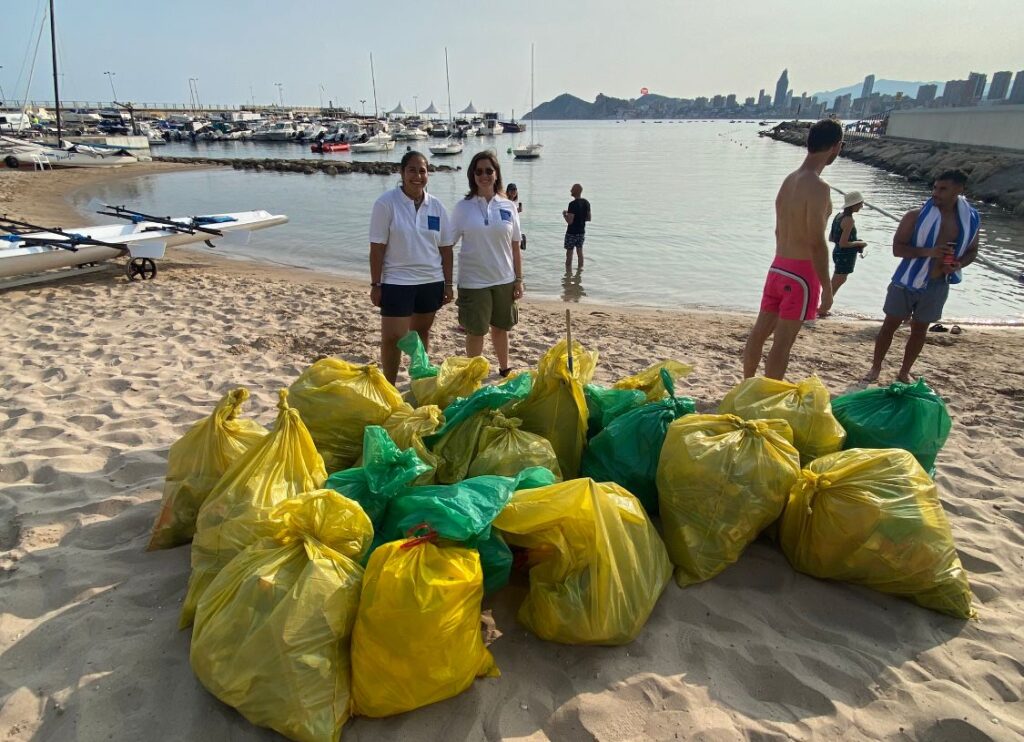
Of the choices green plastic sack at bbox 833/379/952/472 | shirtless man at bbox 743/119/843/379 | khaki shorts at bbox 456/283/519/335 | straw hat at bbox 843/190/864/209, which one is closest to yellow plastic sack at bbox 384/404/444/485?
khaki shorts at bbox 456/283/519/335

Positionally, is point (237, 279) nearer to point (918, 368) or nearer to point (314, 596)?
point (314, 596)

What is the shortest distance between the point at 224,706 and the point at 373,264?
7.83 ft

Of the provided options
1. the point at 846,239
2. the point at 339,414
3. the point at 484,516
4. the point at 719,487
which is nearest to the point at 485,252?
the point at 339,414

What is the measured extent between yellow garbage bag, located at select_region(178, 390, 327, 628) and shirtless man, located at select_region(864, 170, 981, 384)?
163 inches

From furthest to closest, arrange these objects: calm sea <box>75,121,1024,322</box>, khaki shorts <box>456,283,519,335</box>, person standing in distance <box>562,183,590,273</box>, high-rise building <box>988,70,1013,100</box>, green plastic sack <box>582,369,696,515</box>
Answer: high-rise building <box>988,70,1013,100</box> → person standing in distance <box>562,183,590,273</box> → calm sea <box>75,121,1024,322</box> → khaki shorts <box>456,283,519,335</box> → green plastic sack <box>582,369,696,515</box>

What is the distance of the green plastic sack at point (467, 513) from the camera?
5.40 feet

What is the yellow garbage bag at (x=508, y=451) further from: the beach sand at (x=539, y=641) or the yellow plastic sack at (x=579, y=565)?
the beach sand at (x=539, y=641)

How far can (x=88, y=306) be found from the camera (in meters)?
5.67

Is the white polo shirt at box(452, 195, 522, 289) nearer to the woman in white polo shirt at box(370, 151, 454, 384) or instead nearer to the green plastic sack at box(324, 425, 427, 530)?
the woman in white polo shirt at box(370, 151, 454, 384)

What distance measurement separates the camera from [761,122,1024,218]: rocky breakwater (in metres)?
19.4

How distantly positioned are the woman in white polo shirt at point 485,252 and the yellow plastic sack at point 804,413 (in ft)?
5.99

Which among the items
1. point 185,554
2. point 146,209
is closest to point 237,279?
point 185,554

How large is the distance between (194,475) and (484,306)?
2.09 meters

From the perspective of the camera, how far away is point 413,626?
150cm
